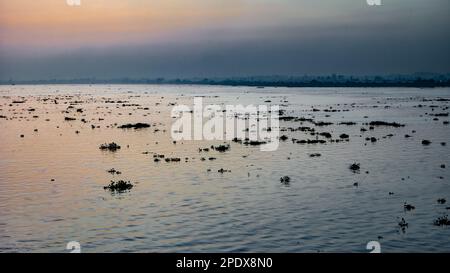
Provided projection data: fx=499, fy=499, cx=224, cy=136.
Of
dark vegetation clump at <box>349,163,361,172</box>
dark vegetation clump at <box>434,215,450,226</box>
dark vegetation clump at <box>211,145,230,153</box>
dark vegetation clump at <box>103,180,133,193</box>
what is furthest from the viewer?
dark vegetation clump at <box>211,145,230,153</box>

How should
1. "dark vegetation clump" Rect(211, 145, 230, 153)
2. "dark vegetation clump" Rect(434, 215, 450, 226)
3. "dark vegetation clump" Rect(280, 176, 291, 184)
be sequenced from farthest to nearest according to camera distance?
"dark vegetation clump" Rect(211, 145, 230, 153) < "dark vegetation clump" Rect(280, 176, 291, 184) < "dark vegetation clump" Rect(434, 215, 450, 226)

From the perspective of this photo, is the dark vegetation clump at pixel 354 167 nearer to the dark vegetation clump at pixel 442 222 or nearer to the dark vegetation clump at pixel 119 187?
the dark vegetation clump at pixel 442 222

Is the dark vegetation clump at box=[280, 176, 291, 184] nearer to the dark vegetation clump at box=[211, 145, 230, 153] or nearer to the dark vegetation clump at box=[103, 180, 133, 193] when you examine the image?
the dark vegetation clump at box=[103, 180, 133, 193]

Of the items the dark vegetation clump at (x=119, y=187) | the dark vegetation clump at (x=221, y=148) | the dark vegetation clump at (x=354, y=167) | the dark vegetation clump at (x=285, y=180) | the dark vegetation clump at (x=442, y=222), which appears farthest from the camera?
the dark vegetation clump at (x=221, y=148)

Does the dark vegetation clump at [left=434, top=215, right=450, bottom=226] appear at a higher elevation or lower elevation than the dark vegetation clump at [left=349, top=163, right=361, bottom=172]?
lower

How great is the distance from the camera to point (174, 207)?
24734 mm

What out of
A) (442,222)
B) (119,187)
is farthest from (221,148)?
(442,222)

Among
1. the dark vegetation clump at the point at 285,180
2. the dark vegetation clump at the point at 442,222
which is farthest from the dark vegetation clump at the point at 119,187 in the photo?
the dark vegetation clump at the point at 442,222

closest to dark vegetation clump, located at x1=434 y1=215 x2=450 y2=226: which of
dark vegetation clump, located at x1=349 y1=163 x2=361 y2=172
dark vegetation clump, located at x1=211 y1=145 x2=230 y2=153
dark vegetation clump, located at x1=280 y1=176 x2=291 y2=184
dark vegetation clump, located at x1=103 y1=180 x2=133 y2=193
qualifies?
dark vegetation clump, located at x1=280 y1=176 x2=291 y2=184

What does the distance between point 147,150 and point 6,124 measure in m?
36.5

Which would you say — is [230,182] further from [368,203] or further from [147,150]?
[147,150]

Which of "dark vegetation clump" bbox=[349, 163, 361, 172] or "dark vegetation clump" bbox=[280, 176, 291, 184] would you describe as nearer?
"dark vegetation clump" bbox=[280, 176, 291, 184]
